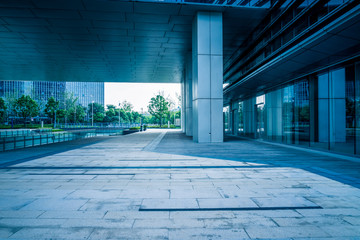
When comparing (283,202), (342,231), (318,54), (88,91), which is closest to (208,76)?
(318,54)

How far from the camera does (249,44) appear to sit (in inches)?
690

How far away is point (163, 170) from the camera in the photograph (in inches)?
252

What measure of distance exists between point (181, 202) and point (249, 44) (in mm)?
16677

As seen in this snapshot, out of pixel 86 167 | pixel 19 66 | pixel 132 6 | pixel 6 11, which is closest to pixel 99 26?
pixel 132 6

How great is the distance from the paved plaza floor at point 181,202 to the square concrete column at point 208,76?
22.7 ft

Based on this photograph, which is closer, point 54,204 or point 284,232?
point 284,232

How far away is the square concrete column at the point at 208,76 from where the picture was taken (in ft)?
43.9

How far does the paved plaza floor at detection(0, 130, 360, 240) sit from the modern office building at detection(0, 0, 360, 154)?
19.8 ft

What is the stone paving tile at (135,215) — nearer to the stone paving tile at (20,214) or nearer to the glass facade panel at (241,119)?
the stone paving tile at (20,214)

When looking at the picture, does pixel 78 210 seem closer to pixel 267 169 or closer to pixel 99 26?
pixel 267 169

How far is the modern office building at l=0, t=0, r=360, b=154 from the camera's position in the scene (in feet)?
33.4

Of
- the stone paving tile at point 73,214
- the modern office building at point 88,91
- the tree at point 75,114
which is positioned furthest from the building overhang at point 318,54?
the modern office building at point 88,91

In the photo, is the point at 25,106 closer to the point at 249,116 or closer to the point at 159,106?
the point at 159,106

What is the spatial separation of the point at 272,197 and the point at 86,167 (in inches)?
220
